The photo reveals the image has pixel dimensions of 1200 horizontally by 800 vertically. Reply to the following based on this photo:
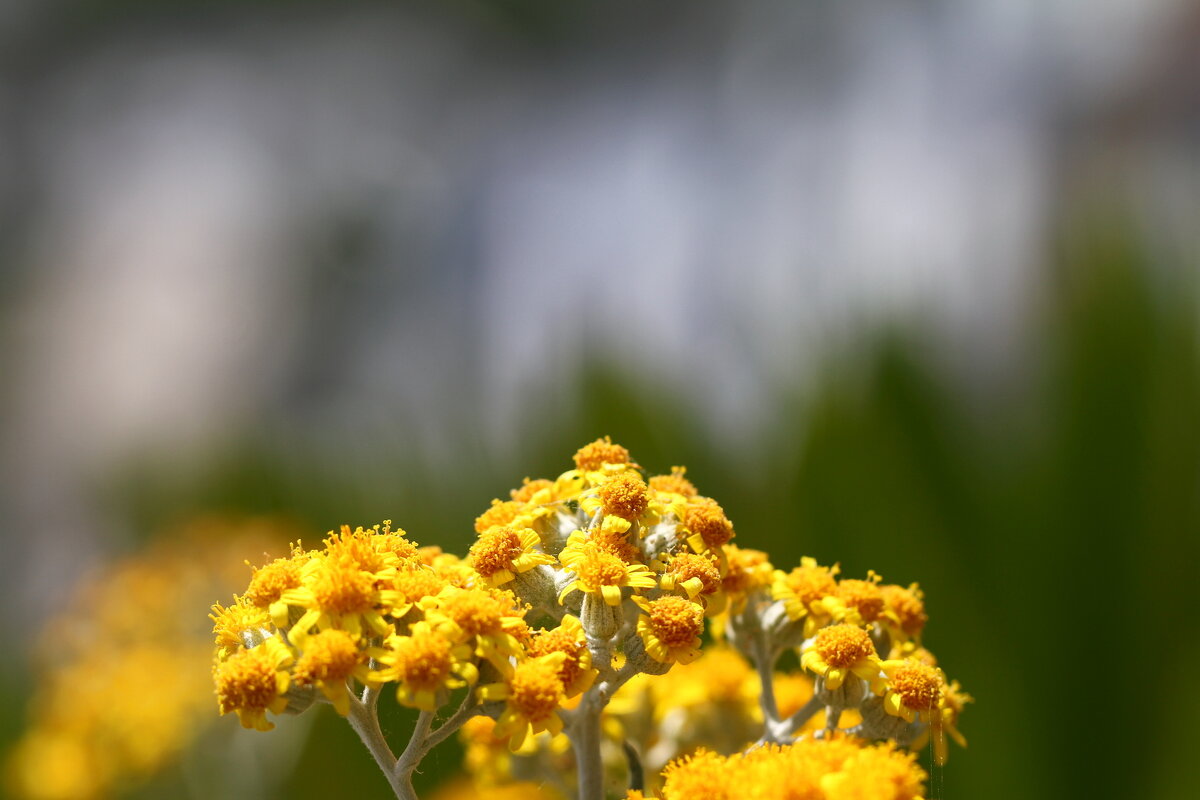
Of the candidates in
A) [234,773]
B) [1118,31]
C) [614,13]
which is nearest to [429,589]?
[234,773]

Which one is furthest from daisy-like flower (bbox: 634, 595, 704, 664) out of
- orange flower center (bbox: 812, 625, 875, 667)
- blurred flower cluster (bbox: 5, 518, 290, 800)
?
blurred flower cluster (bbox: 5, 518, 290, 800)

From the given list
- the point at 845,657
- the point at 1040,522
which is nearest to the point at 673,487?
the point at 845,657

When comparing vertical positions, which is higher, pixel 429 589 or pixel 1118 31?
pixel 1118 31

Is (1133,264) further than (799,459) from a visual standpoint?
No

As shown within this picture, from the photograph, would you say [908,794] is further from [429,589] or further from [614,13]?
[614,13]

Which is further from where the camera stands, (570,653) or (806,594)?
(806,594)

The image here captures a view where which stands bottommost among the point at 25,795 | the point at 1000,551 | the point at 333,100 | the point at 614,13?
the point at 25,795

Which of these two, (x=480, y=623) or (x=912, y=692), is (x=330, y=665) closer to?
(x=480, y=623)
